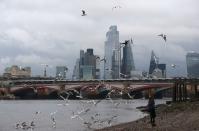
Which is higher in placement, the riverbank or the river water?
the riverbank

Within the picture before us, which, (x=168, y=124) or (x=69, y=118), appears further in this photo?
(x=69, y=118)

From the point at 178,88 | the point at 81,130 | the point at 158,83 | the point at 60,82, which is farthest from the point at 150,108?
the point at 60,82

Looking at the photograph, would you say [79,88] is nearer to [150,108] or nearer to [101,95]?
[101,95]

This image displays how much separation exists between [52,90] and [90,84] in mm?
21525

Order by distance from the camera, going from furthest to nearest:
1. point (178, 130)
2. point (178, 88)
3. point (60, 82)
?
point (60, 82) → point (178, 88) → point (178, 130)

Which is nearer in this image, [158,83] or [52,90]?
[158,83]

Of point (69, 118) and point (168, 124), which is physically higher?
point (168, 124)

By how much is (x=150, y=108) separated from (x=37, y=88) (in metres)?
164

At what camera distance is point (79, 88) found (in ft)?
607

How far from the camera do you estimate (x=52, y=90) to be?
199m

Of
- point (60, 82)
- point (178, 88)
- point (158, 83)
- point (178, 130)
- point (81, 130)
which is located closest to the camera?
point (178, 130)

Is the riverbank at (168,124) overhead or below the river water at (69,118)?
overhead

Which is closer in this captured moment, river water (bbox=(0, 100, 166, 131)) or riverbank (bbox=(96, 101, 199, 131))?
riverbank (bbox=(96, 101, 199, 131))

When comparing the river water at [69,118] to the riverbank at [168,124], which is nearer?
the riverbank at [168,124]
